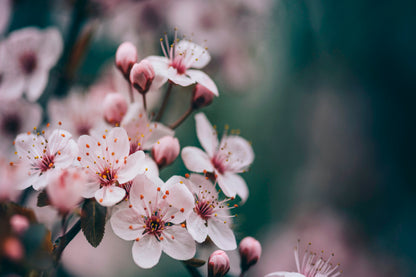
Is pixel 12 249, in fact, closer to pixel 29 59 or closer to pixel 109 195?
pixel 109 195

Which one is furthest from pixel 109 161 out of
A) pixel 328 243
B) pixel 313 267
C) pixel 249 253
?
pixel 328 243

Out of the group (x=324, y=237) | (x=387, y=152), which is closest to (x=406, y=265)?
(x=324, y=237)

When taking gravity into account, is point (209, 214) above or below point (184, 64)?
below

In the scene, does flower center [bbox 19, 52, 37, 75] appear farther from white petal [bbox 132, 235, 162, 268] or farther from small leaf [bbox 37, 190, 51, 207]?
white petal [bbox 132, 235, 162, 268]

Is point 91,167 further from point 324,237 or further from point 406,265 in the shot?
point 406,265

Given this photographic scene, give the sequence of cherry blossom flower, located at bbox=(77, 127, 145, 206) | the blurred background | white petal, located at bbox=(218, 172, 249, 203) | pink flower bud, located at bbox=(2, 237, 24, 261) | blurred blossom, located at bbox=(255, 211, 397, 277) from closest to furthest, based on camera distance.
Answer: pink flower bud, located at bbox=(2, 237, 24, 261)
cherry blossom flower, located at bbox=(77, 127, 145, 206)
white petal, located at bbox=(218, 172, 249, 203)
the blurred background
blurred blossom, located at bbox=(255, 211, 397, 277)

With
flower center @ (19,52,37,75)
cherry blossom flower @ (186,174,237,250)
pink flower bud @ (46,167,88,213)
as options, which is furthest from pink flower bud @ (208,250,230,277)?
flower center @ (19,52,37,75)

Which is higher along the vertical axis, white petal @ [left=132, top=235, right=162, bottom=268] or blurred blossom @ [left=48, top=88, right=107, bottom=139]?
white petal @ [left=132, top=235, right=162, bottom=268]
